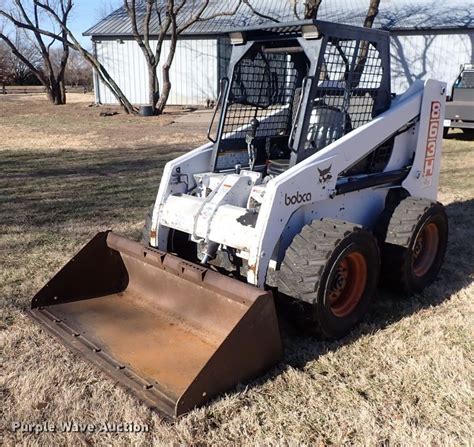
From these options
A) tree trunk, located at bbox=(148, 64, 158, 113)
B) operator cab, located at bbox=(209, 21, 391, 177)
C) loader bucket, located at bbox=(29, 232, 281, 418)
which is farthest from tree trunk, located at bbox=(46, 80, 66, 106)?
loader bucket, located at bbox=(29, 232, 281, 418)

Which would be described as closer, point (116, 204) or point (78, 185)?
point (116, 204)

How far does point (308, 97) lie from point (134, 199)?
4.22 metres

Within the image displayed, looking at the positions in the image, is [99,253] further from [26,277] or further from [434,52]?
[434,52]

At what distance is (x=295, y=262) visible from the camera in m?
3.54

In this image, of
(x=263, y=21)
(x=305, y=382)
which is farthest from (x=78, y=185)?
(x=263, y=21)

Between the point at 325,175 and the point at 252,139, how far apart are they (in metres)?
0.91

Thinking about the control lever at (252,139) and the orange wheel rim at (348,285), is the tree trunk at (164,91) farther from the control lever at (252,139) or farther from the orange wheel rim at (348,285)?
the orange wheel rim at (348,285)

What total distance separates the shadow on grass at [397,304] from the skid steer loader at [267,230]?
0.12 m

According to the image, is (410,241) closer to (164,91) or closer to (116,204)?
(116,204)

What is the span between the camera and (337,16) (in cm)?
2388

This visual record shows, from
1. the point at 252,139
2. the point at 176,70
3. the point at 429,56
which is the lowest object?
the point at 252,139

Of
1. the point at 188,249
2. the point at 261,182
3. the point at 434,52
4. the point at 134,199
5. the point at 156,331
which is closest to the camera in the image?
the point at 156,331

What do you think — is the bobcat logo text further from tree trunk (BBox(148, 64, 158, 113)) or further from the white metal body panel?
tree trunk (BBox(148, 64, 158, 113))

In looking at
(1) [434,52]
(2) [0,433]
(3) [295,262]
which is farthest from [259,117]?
(1) [434,52]
